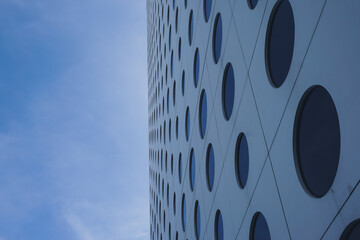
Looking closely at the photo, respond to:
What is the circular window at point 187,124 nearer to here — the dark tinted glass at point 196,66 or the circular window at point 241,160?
the dark tinted glass at point 196,66

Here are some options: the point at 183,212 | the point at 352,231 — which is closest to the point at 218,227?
the point at 183,212

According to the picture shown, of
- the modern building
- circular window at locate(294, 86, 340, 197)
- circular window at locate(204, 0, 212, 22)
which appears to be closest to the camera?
the modern building

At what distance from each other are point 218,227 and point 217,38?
8.57 metres

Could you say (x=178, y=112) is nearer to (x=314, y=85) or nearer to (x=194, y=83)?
(x=194, y=83)

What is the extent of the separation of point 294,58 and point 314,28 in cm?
102

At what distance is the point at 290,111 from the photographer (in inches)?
295

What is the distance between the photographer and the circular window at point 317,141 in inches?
236

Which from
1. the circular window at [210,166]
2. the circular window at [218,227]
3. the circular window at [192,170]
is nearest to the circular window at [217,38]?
the circular window at [210,166]

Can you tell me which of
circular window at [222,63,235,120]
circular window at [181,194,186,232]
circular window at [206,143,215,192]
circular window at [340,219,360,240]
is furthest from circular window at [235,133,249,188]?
circular window at [181,194,186,232]

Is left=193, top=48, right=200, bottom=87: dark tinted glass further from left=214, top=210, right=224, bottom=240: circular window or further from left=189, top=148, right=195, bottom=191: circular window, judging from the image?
left=214, top=210, right=224, bottom=240: circular window

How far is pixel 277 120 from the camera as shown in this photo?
321 inches

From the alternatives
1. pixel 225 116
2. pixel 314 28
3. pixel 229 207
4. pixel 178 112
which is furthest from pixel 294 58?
pixel 178 112

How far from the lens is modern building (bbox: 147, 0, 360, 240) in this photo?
18.2ft

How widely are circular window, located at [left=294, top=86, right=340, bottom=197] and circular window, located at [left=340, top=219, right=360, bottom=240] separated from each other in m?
0.85
